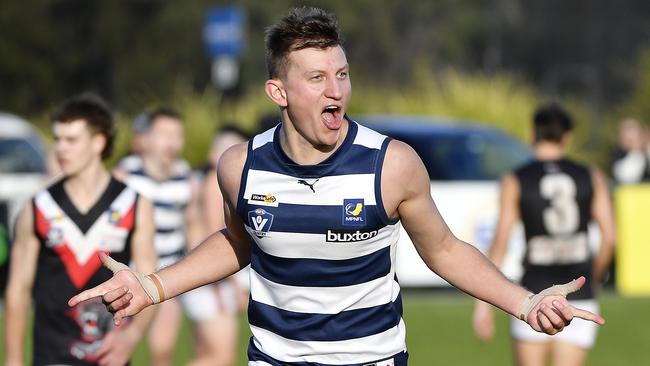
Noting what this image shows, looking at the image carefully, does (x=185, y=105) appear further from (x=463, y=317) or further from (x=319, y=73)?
(x=319, y=73)

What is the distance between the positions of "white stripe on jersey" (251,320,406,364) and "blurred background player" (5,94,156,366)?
149 centimetres

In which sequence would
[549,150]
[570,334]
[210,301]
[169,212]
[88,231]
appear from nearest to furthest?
[88,231] < [570,334] < [549,150] < [210,301] < [169,212]

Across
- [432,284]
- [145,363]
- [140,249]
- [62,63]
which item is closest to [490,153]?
[432,284]

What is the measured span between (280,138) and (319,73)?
369 millimetres

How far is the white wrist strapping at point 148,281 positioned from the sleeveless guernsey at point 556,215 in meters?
3.79

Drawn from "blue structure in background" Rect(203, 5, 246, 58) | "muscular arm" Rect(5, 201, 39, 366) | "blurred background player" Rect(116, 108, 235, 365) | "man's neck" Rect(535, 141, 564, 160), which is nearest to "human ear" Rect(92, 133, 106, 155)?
"muscular arm" Rect(5, 201, 39, 366)

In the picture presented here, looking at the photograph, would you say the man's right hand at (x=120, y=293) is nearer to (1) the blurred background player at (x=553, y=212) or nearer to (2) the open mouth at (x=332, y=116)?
(2) the open mouth at (x=332, y=116)

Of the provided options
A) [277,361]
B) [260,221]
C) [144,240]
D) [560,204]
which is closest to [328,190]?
[260,221]

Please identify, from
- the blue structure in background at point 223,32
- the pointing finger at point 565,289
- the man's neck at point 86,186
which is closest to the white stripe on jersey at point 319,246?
the pointing finger at point 565,289

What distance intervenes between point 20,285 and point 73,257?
0.29 m

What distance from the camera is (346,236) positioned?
5.48 meters

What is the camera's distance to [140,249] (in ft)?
23.9

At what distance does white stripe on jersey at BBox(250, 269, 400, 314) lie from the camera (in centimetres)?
554

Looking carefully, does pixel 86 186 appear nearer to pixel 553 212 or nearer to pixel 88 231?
pixel 88 231
